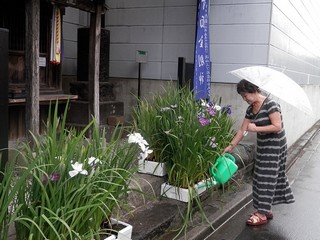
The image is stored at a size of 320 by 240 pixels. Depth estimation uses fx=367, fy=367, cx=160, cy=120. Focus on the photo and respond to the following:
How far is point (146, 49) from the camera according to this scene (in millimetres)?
8789

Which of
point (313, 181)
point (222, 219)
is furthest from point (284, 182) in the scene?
point (313, 181)

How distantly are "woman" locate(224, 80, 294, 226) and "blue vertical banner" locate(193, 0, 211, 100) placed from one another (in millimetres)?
2281

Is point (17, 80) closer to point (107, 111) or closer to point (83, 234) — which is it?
point (107, 111)

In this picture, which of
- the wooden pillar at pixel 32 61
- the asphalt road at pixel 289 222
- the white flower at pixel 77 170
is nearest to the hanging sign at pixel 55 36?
the wooden pillar at pixel 32 61

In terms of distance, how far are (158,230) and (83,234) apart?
53.4 inches

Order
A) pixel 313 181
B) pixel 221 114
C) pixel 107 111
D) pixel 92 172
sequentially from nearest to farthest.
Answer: pixel 92 172
pixel 221 114
pixel 313 181
pixel 107 111

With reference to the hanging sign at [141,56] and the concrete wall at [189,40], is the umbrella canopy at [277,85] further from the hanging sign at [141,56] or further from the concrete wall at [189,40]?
the hanging sign at [141,56]

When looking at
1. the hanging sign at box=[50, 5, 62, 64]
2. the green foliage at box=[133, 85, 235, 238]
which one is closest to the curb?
the green foliage at box=[133, 85, 235, 238]

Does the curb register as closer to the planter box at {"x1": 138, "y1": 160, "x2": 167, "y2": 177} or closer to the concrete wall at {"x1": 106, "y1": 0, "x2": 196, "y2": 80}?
the planter box at {"x1": 138, "y1": 160, "x2": 167, "y2": 177}

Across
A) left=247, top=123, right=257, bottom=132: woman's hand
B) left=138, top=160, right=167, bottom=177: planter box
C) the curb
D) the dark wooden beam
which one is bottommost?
the curb

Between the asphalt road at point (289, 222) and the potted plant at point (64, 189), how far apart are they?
2.09 metres

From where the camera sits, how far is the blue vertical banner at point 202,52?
23.2ft

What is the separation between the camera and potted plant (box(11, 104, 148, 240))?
265 centimetres

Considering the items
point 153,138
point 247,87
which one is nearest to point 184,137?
point 153,138
